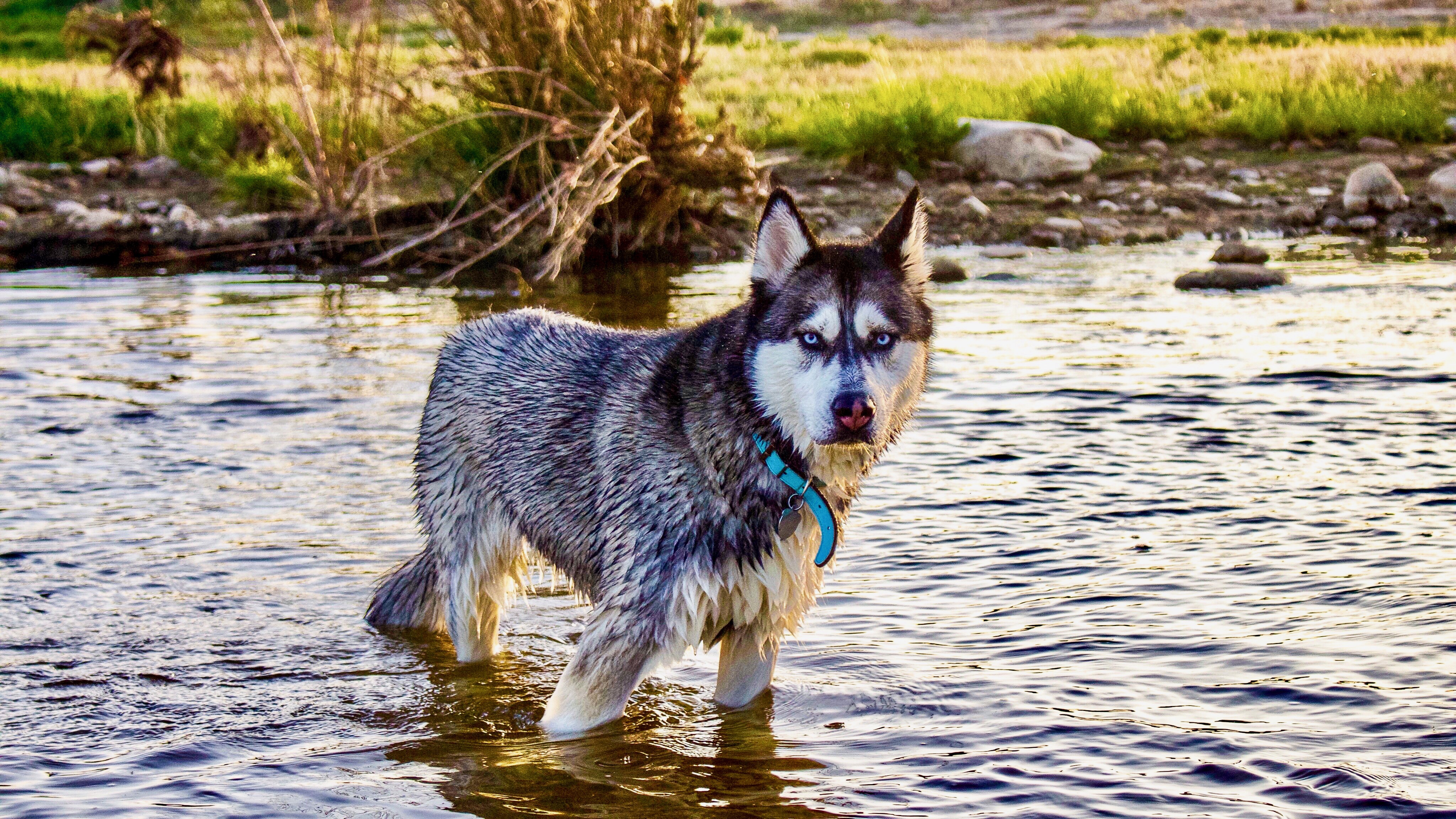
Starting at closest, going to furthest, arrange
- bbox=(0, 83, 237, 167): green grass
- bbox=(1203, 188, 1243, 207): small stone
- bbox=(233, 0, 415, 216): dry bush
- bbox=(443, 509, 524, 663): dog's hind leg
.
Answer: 1. bbox=(443, 509, 524, 663): dog's hind leg
2. bbox=(233, 0, 415, 216): dry bush
3. bbox=(1203, 188, 1243, 207): small stone
4. bbox=(0, 83, 237, 167): green grass

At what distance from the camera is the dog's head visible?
4.59m

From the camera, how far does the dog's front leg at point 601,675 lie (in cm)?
492

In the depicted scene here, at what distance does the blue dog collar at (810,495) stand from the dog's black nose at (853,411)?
37cm

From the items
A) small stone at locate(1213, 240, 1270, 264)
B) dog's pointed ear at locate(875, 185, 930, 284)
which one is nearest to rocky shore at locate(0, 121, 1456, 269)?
small stone at locate(1213, 240, 1270, 264)

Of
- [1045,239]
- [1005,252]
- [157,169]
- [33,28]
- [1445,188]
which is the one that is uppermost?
[33,28]

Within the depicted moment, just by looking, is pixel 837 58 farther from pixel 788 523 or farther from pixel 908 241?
pixel 788 523

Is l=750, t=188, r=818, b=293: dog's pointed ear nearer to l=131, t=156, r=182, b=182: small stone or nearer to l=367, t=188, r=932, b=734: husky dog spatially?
l=367, t=188, r=932, b=734: husky dog

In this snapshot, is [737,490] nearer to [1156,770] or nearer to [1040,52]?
[1156,770]

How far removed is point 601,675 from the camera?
4.98 metres

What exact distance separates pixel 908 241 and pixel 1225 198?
13.2 meters

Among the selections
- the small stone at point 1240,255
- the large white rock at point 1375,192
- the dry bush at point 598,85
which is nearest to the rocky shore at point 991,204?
the large white rock at point 1375,192

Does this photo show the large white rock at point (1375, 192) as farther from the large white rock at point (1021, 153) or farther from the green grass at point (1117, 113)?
the large white rock at point (1021, 153)

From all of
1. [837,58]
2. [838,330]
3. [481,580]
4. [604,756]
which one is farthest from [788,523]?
[837,58]

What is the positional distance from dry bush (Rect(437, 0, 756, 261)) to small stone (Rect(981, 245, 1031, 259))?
259 centimetres
